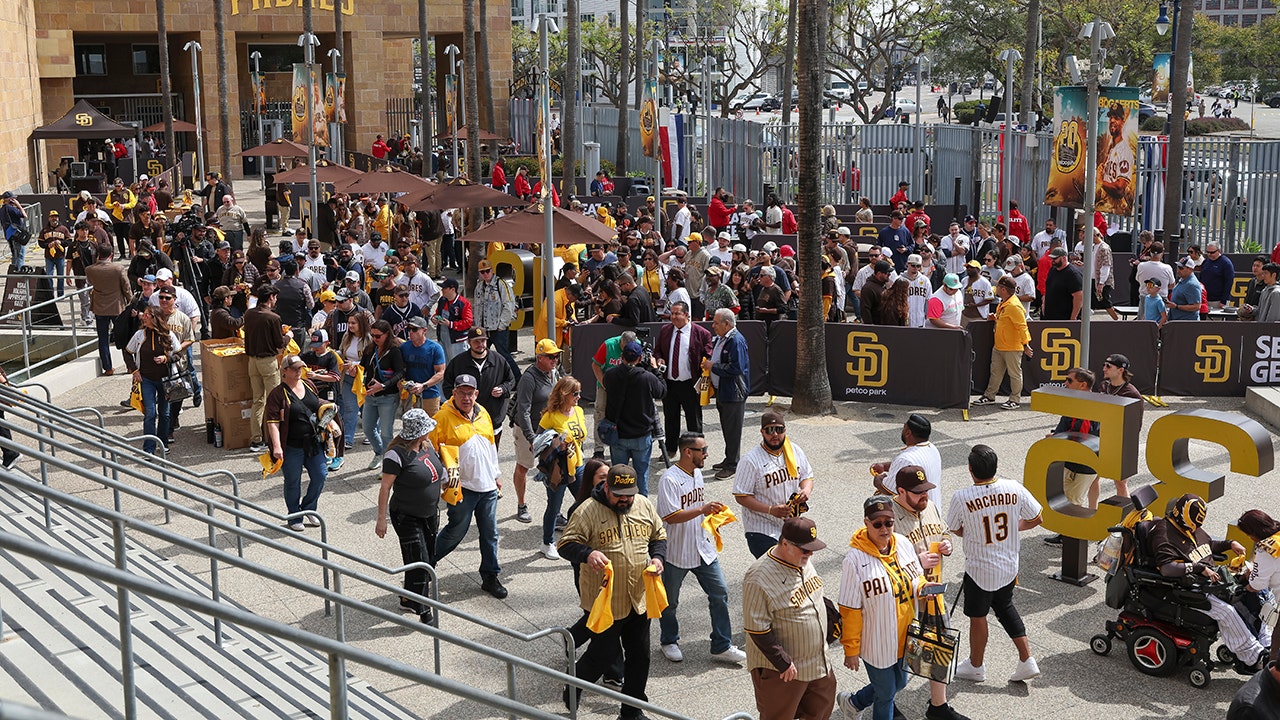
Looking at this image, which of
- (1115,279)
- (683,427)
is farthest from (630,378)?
(1115,279)

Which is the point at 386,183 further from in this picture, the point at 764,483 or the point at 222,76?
the point at 222,76

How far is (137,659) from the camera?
7.08m

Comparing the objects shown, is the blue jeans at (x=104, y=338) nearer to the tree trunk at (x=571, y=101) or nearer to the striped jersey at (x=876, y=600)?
the striped jersey at (x=876, y=600)

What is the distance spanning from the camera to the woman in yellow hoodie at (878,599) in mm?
7734

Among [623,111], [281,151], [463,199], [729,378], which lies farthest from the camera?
[623,111]

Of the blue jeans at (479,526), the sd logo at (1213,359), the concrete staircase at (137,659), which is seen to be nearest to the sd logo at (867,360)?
the sd logo at (1213,359)

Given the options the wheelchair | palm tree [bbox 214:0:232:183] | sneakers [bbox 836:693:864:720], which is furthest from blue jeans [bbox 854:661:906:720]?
palm tree [bbox 214:0:232:183]

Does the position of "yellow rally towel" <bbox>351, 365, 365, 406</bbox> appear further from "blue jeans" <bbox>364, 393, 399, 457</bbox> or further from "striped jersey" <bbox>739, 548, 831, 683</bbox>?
"striped jersey" <bbox>739, 548, 831, 683</bbox>

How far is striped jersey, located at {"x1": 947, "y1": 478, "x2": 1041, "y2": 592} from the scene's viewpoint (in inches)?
352

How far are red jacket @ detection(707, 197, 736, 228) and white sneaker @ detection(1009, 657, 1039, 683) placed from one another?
19.9 meters

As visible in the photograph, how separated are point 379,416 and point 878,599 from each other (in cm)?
784

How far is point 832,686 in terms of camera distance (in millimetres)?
7742

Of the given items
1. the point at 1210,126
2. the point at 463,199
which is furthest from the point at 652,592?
the point at 1210,126

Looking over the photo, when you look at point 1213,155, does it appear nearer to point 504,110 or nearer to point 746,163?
point 746,163
